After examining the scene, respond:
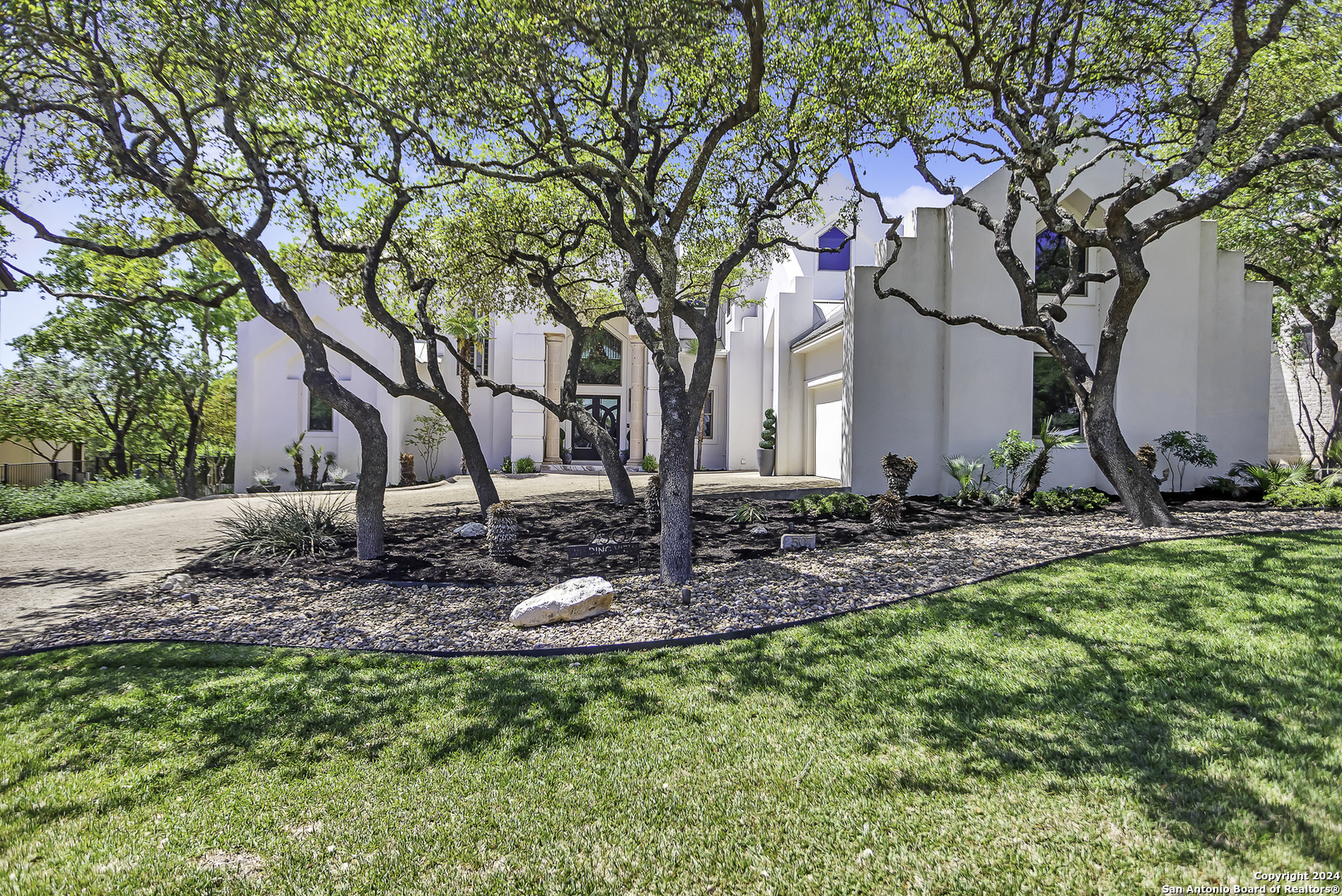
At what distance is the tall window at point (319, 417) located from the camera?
19594mm

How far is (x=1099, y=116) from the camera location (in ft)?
30.4

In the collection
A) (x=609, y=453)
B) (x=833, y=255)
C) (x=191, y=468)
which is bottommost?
(x=191, y=468)

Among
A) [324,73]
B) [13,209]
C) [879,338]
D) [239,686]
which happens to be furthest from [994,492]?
[13,209]

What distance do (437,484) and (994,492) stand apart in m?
14.9

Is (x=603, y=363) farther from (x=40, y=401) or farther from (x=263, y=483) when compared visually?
(x=40, y=401)

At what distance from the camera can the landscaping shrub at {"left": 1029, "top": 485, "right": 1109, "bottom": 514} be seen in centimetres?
1009

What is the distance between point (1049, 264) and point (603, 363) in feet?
50.2

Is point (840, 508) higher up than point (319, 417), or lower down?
lower down

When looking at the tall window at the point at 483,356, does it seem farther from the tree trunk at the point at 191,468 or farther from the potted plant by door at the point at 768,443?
the potted plant by door at the point at 768,443

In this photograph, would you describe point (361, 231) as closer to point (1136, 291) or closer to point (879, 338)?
point (879, 338)

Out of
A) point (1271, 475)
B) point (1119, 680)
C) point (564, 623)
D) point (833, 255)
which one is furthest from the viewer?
point (833, 255)

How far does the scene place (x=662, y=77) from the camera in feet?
27.5

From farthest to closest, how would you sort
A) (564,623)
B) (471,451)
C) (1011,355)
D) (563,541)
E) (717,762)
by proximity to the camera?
(1011,355)
(471,451)
(563,541)
(564,623)
(717,762)

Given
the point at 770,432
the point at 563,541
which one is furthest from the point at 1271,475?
the point at 563,541
